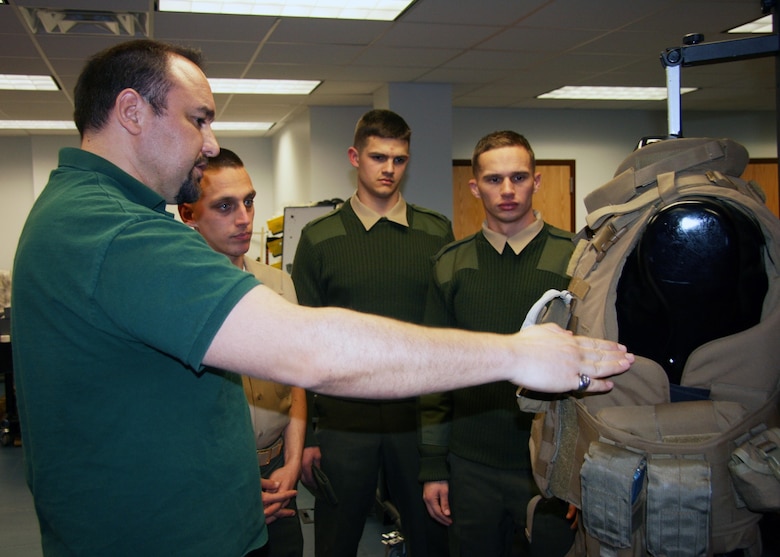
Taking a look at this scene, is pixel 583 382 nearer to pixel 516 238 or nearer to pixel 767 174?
pixel 516 238

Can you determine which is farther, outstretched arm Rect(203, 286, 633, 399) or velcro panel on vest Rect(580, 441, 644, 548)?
velcro panel on vest Rect(580, 441, 644, 548)

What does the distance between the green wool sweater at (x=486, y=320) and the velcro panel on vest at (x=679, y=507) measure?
2.81 feet

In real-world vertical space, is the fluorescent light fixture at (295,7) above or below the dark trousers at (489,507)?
above

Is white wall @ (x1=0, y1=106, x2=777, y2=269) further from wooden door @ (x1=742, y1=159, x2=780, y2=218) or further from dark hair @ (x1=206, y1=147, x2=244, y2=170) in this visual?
dark hair @ (x1=206, y1=147, x2=244, y2=170)

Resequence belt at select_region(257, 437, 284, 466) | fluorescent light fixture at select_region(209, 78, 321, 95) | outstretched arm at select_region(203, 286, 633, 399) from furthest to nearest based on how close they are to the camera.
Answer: fluorescent light fixture at select_region(209, 78, 321, 95), belt at select_region(257, 437, 284, 466), outstretched arm at select_region(203, 286, 633, 399)

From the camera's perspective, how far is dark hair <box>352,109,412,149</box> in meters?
2.68

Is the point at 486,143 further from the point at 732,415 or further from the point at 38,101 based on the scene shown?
the point at 38,101

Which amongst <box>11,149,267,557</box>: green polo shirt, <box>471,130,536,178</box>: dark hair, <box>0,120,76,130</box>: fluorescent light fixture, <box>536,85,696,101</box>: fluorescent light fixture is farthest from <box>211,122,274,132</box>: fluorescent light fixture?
<box>11,149,267,557</box>: green polo shirt

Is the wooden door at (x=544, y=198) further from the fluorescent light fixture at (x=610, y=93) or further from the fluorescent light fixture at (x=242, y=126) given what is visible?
the fluorescent light fixture at (x=242, y=126)

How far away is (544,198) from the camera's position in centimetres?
824

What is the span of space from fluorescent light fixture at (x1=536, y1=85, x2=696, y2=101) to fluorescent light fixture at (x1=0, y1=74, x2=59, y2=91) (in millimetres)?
4894

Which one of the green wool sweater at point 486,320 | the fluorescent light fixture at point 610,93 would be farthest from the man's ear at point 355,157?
the fluorescent light fixture at point 610,93

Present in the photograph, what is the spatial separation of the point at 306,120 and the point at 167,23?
11.3 feet

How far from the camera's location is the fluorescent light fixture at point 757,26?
4.79 m
